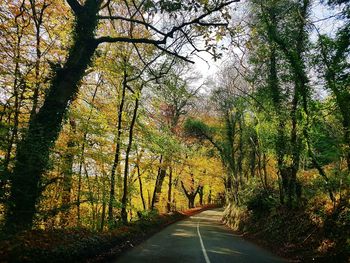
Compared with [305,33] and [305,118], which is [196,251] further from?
[305,33]

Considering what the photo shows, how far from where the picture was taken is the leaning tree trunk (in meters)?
9.20

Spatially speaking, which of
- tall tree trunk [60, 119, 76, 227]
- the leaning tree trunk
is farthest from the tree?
tall tree trunk [60, 119, 76, 227]

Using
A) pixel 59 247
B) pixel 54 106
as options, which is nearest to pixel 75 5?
pixel 54 106

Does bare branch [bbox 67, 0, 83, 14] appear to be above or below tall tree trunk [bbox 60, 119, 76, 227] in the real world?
→ above

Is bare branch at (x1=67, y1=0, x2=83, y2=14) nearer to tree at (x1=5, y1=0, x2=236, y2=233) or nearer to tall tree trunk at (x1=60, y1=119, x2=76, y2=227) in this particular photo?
tree at (x1=5, y1=0, x2=236, y2=233)

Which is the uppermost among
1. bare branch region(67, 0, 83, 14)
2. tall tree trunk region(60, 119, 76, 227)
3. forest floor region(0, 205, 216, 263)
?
bare branch region(67, 0, 83, 14)

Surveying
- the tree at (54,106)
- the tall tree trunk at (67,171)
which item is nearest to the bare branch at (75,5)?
the tree at (54,106)

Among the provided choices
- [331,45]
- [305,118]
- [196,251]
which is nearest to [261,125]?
[305,118]

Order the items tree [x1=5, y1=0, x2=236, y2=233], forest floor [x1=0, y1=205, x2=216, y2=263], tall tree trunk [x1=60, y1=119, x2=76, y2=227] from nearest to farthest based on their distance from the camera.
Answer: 1. forest floor [x1=0, y1=205, x2=216, y2=263]
2. tree [x1=5, y1=0, x2=236, y2=233]
3. tall tree trunk [x1=60, y1=119, x2=76, y2=227]

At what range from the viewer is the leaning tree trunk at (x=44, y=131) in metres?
9.20

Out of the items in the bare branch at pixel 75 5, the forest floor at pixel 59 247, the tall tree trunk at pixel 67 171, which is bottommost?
the forest floor at pixel 59 247

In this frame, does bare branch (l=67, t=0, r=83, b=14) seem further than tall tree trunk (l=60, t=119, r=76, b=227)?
No

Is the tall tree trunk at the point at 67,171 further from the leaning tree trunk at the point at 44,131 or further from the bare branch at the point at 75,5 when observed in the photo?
the bare branch at the point at 75,5

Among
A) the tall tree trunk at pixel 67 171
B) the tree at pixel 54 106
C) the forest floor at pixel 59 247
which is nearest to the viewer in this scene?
the forest floor at pixel 59 247
